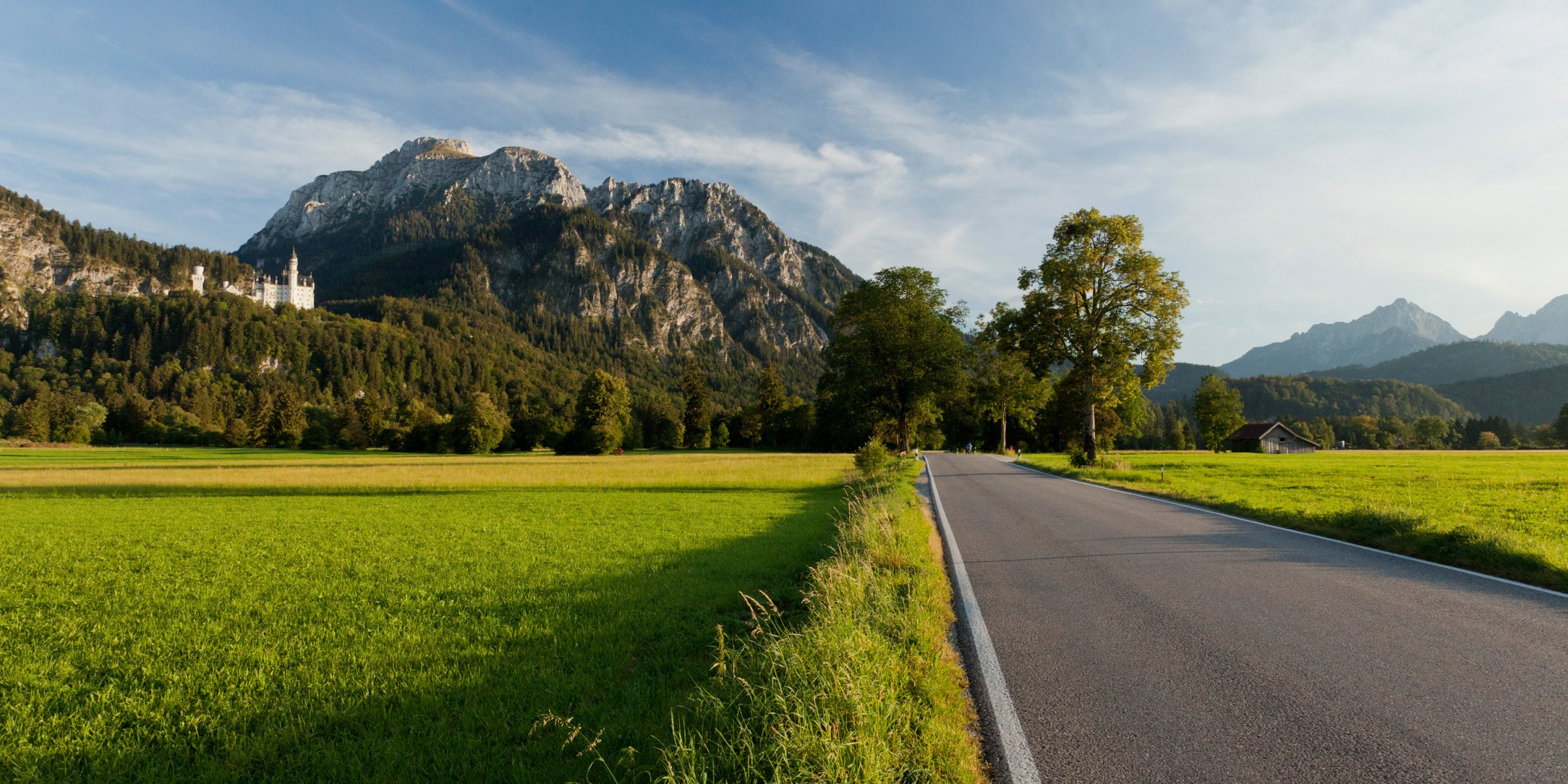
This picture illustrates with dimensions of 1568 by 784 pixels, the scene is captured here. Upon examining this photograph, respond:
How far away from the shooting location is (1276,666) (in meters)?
4.77

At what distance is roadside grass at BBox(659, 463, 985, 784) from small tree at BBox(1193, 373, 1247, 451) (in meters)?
88.0

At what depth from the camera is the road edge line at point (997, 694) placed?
11.3ft

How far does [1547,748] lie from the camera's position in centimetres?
337

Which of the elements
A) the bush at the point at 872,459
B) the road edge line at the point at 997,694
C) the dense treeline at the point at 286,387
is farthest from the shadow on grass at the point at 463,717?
the dense treeline at the point at 286,387

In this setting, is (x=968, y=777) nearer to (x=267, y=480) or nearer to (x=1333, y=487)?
(x=1333, y=487)

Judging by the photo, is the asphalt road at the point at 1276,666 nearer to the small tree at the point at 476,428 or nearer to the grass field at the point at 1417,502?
the grass field at the point at 1417,502

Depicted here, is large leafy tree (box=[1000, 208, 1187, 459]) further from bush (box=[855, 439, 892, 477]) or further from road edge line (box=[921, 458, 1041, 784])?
road edge line (box=[921, 458, 1041, 784])

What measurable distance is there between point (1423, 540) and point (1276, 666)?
7802 mm

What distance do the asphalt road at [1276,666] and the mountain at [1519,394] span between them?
758ft

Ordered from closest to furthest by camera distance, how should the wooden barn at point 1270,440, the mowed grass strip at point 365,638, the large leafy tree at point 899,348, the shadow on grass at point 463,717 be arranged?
the shadow on grass at point 463,717, the mowed grass strip at point 365,638, the large leafy tree at point 899,348, the wooden barn at point 1270,440

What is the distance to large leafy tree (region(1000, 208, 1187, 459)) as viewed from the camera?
29.3 metres

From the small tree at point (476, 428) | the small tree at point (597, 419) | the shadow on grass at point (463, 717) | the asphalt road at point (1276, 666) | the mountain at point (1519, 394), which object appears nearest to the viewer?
the asphalt road at point (1276, 666)

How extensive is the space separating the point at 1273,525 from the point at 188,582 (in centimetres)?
1982

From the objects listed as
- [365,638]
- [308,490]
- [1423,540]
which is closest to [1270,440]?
[1423,540]
